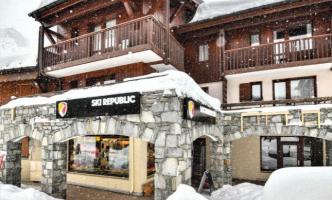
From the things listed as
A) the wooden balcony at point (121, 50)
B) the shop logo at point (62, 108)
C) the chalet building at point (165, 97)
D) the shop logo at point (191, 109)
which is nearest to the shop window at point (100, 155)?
the chalet building at point (165, 97)

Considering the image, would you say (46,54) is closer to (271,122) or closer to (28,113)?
(28,113)

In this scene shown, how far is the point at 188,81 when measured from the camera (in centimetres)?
778

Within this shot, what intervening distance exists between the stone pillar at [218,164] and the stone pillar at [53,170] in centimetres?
594

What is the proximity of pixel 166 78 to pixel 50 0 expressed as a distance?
11352mm

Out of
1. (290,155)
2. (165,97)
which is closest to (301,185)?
(165,97)

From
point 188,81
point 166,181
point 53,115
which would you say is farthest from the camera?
point 53,115


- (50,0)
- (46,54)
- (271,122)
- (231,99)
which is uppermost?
(50,0)

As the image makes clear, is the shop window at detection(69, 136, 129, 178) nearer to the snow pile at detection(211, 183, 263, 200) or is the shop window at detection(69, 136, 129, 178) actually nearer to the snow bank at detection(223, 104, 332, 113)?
the snow pile at detection(211, 183, 263, 200)

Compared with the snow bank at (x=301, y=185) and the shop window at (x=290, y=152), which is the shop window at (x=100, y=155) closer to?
the shop window at (x=290, y=152)

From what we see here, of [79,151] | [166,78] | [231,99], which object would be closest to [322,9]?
[231,99]

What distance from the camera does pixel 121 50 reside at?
35.9 ft

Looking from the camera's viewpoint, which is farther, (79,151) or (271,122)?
(79,151)

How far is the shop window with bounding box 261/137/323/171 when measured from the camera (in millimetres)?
13211

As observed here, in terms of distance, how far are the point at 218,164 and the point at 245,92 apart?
154 inches
